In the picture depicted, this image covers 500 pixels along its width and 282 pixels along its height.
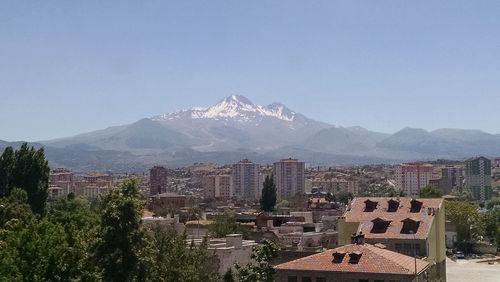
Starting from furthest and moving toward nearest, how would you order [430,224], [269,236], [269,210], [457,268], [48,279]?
1. [269,210]
2. [457,268]
3. [269,236]
4. [430,224]
5. [48,279]

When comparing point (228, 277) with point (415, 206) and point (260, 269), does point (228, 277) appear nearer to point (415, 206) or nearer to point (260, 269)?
point (260, 269)

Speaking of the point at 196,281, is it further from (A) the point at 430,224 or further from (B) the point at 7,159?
(B) the point at 7,159

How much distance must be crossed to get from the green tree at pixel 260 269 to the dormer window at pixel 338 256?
2918 millimetres

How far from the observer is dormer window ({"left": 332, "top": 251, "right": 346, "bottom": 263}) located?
111ft

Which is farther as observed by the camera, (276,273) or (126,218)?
(276,273)

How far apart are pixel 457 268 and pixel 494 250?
17699 millimetres

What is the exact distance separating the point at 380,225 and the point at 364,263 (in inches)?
451

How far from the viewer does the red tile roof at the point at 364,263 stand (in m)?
32.4

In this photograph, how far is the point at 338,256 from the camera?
34.2 meters

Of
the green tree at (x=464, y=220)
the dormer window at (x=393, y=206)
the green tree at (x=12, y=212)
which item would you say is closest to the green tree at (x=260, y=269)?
the green tree at (x=12, y=212)

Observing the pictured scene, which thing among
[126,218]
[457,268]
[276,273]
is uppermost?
[126,218]

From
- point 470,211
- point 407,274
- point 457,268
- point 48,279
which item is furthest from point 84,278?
point 470,211

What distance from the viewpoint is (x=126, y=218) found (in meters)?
26.4

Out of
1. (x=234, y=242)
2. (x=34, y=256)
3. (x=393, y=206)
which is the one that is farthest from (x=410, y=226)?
(x=34, y=256)
